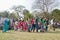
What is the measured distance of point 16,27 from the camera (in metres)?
27.7

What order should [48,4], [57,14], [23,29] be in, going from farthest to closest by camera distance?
[57,14] < [48,4] < [23,29]

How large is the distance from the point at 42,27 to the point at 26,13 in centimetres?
5571

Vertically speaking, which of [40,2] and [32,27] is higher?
[40,2]

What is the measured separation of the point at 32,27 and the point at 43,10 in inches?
1551

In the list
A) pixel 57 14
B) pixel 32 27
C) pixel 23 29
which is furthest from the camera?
pixel 57 14

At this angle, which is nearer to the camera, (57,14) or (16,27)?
(16,27)

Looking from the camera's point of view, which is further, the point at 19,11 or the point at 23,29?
the point at 19,11

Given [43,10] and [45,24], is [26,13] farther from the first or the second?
[45,24]

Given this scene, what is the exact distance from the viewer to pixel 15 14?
83.1 metres

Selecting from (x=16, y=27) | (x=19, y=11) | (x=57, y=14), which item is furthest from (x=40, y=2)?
(x=16, y=27)

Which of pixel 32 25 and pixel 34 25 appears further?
pixel 34 25

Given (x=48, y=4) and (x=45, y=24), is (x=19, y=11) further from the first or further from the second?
(x=45, y=24)

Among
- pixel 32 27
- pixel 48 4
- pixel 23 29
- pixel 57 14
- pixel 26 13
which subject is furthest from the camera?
pixel 26 13

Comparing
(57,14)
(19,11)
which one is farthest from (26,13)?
(57,14)
